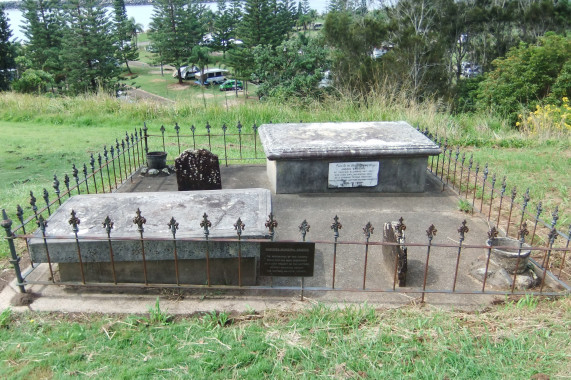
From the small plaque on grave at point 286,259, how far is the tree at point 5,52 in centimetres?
3733

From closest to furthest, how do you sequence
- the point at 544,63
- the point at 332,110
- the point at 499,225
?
the point at 499,225
the point at 332,110
the point at 544,63

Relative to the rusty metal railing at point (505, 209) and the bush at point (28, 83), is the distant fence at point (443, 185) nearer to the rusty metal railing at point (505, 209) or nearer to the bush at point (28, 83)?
the rusty metal railing at point (505, 209)

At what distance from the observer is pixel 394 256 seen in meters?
4.09

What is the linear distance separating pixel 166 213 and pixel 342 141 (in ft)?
9.83

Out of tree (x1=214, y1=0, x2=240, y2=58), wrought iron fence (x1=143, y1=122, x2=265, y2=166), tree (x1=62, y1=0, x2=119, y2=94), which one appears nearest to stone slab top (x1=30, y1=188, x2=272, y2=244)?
wrought iron fence (x1=143, y1=122, x2=265, y2=166)

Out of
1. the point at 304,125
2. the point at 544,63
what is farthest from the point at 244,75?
the point at 304,125

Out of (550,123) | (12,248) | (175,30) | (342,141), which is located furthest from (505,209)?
(175,30)

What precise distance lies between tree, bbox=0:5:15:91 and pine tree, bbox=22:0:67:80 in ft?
19.3

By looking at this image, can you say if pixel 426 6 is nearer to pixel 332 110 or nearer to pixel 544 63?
pixel 544 63

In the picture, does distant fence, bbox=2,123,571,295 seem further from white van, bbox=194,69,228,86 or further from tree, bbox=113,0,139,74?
tree, bbox=113,0,139,74

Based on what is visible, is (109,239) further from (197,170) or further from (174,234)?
(197,170)

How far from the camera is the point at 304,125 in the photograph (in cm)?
759

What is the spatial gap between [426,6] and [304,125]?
3268 centimetres

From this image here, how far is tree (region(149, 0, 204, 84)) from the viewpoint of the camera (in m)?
46.6
